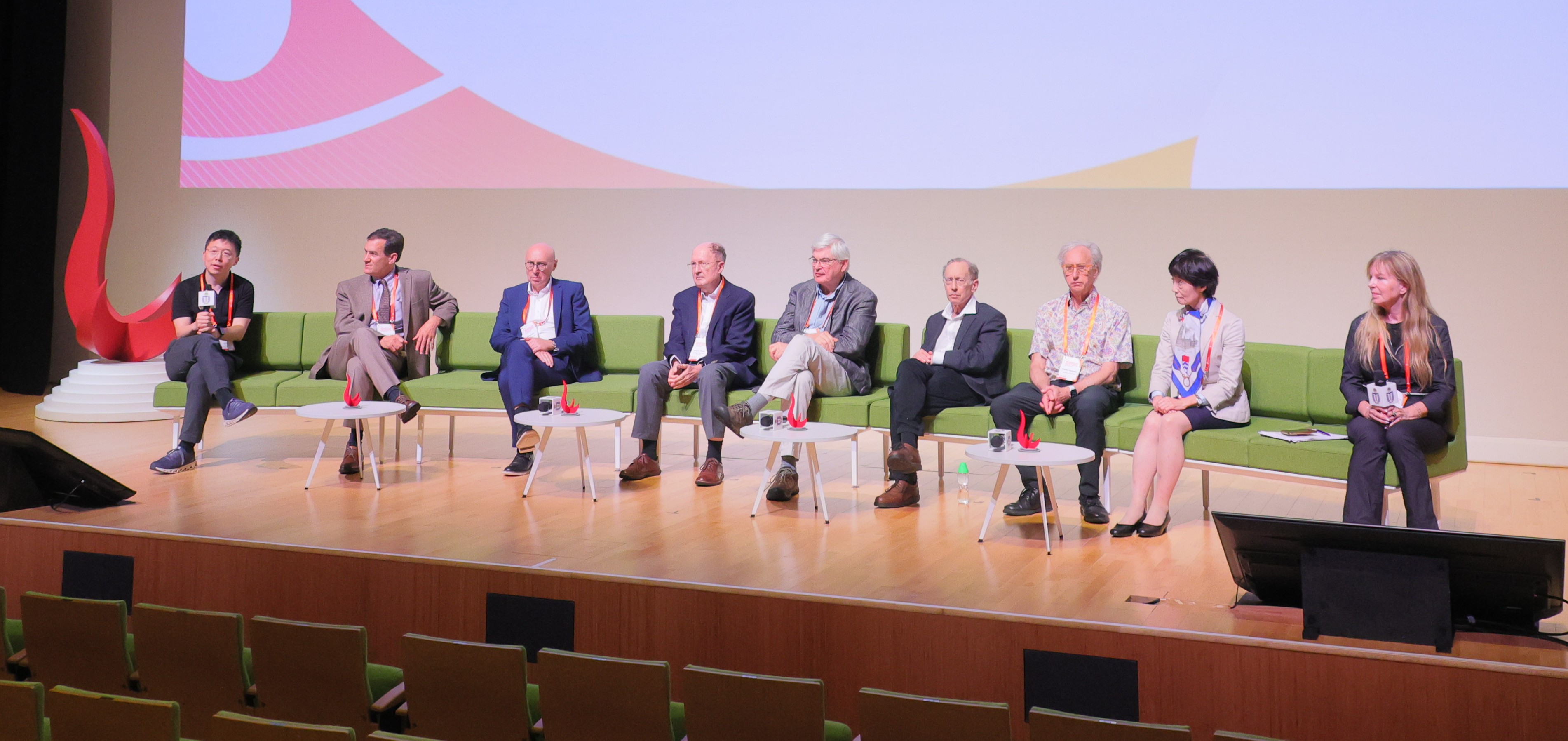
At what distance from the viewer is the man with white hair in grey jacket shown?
4.58 metres

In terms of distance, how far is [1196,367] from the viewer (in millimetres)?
4191

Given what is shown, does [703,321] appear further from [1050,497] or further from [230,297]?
[230,297]

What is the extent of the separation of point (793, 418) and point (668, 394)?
77cm

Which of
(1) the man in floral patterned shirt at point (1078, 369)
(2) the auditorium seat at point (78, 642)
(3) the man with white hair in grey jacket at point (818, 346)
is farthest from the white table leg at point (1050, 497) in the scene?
(2) the auditorium seat at point (78, 642)

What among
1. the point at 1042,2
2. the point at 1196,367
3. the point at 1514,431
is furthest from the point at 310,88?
the point at 1514,431

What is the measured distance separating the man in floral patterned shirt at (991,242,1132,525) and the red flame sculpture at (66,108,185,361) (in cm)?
442

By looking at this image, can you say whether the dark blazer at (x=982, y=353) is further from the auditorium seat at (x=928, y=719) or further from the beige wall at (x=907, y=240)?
the auditorium seat at (x=928, y=719)

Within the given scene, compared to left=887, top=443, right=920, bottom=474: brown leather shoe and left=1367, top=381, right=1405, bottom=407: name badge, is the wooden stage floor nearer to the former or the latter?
left=887, top=443, right=920, bottom=474: brown leather shoe

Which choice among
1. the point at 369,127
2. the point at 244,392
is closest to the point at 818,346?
the point at 244,392

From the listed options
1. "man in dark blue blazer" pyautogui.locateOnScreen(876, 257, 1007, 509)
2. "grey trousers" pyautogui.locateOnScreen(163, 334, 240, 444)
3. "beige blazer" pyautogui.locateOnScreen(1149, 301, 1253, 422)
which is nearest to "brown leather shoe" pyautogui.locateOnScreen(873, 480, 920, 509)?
"man in dark blue blazer" pyautogui.locateOnScreen(876, 257, 1007, 509)

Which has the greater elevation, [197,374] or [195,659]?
[197,374]

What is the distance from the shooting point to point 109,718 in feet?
5.95

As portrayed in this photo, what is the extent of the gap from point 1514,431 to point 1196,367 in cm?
264

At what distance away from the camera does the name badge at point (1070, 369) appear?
439cm
